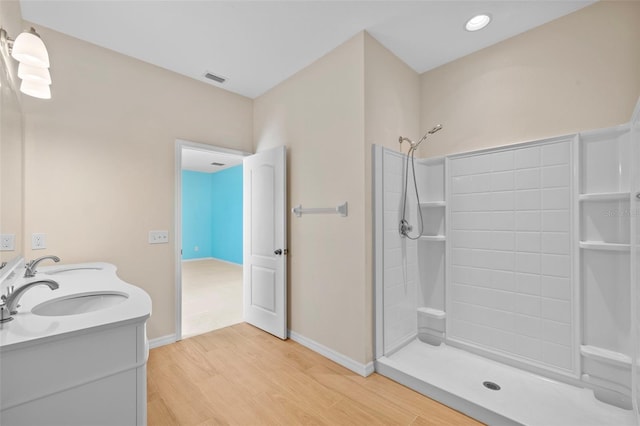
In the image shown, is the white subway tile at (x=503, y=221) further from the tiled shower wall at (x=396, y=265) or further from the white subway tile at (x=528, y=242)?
the tiled shower wall at (x=396, y=265)

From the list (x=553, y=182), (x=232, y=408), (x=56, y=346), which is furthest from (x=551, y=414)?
(x=56, y=346)

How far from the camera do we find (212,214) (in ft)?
27.6

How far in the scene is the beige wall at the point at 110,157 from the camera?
215cm

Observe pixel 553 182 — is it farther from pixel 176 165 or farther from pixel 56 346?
pixel 176 165

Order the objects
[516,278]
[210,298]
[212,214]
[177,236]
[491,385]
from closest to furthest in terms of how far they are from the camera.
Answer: [491,385]
[516,278]
[177,236]
[210,298]
[212,214]

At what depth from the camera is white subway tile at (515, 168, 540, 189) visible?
213cm

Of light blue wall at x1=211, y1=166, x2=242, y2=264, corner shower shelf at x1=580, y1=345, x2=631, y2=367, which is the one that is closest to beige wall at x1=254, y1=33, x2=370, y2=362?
corner shower shelf at x1=580, y1=345, x2=631, y2=367

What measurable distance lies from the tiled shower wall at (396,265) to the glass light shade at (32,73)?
7.27 ft

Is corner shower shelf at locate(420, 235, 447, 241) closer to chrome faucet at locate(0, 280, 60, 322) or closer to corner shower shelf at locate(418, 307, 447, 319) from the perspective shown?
corner shower shelf at locate(418, 307, 447, 319)

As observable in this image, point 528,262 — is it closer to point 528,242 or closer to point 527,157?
point 528,242

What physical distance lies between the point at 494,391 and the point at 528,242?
1107 mm

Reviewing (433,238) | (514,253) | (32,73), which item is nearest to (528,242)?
(514,253)

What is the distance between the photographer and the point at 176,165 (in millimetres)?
2787

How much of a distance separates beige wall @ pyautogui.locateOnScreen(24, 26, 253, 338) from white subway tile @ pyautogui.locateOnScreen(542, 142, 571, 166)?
306 cm
